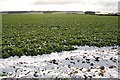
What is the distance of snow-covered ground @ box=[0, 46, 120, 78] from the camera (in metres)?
11.4

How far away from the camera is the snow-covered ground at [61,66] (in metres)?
11.4

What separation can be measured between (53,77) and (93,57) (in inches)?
173

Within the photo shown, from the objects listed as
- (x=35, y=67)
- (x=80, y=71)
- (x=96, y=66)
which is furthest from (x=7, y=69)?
(x=96, y=66)

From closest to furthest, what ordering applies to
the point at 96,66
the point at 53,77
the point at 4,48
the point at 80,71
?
the point at 53,77 < the point at 80,71 < the point at 96,66 < the point at 4,48

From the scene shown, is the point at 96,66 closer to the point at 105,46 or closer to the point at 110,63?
the point at 110,63

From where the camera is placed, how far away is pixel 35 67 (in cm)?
1260

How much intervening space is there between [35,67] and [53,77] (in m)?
1.94

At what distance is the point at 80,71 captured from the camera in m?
11.9

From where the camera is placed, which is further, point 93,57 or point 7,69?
point 93,57

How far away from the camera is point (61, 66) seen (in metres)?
12.6

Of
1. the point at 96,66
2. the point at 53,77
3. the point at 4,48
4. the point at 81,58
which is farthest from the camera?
the point at 4,48

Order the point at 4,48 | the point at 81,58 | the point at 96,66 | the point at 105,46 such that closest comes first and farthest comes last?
1. the point at 96,66
2. the point at 81,58
3. the point at 4,48
4. the point at 105,46

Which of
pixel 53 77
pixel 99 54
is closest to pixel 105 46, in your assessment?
pixel 99 54

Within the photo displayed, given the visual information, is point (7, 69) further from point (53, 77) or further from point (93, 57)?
point (93, 57)
